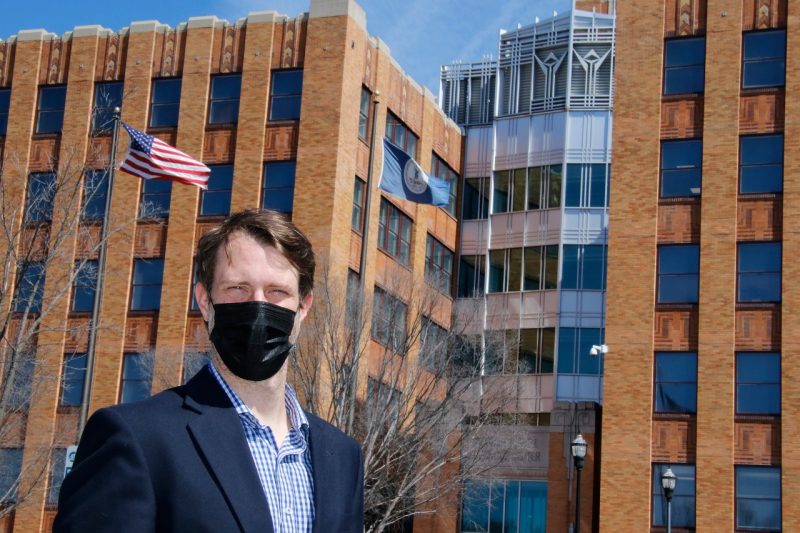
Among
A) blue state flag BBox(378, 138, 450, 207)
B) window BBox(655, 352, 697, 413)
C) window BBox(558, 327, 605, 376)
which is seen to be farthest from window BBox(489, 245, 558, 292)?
blue state flag BBox(378, 138, 450, 207)

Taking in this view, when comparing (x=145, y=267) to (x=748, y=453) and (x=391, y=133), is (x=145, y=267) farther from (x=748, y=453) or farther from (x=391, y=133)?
(x=748, y=453)

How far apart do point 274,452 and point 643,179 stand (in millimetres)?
40623

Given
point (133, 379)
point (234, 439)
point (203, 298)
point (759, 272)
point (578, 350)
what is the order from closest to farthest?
point (234, 439), point (203, 298), point (759, 272), point (133, 379), point (578, 350)

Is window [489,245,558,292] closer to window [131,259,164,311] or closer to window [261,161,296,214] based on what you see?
window [261,161,296,214]

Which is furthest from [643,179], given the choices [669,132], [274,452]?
[274,452]

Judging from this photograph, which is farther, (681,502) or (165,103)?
(165,103)

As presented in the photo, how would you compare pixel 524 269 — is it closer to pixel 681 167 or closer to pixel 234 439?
pixel 681 167

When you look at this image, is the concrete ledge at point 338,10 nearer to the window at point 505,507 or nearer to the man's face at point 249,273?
the window at point 505,507

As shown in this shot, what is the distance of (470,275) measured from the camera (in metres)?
53.7

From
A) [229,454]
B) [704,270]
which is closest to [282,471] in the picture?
[229,454]

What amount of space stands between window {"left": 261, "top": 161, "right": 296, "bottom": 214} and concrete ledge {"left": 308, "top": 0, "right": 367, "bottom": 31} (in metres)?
4.99

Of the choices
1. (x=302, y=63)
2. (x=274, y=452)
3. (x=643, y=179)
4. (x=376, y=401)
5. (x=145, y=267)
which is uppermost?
(x=302, y=63)

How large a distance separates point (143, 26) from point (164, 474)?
1820 inches

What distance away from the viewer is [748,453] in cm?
4122
